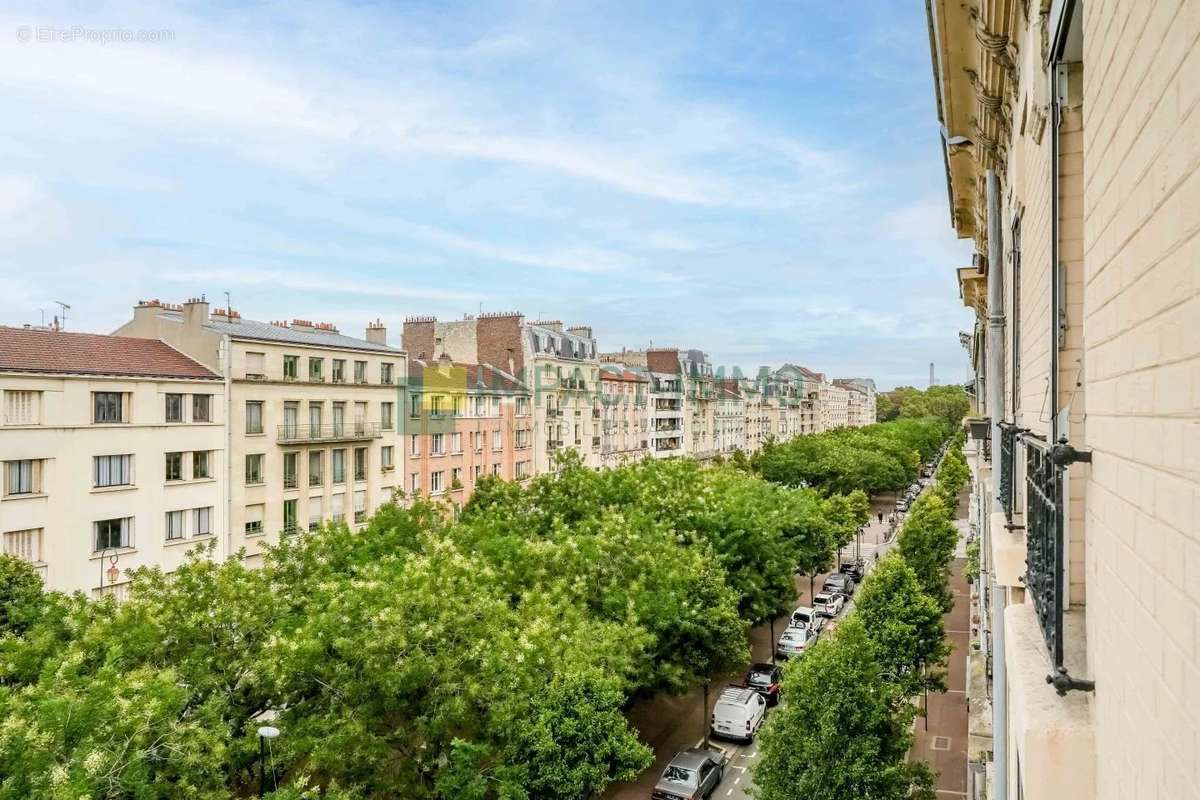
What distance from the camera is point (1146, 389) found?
279 cm

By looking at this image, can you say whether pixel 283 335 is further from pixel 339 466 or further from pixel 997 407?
pixel 997 407

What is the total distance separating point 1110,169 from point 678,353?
77702 mm

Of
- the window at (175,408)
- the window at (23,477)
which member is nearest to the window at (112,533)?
the window at (23,477)

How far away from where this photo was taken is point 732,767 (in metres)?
24.8

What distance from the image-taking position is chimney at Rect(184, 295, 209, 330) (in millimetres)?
34031

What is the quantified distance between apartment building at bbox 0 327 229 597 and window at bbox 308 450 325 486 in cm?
442

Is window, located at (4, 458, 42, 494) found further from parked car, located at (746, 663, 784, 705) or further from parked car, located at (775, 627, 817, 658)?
parked car, located at (775, 627, 817, 658)

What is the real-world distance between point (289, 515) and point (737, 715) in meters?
21.1

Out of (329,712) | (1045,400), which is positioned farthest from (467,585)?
(1045,400)

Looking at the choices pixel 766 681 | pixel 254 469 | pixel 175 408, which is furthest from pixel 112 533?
pixel 766 681

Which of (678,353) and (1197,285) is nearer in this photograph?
(1197,285)

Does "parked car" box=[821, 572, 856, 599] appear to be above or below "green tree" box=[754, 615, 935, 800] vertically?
below

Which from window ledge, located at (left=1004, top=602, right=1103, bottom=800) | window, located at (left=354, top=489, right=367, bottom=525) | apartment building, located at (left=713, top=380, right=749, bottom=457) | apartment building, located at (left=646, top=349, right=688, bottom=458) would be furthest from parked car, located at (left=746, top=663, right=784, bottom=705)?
apartment building, located at (left=713, top=380, right=749, bottom=457)

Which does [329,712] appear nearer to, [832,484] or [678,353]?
[832,484]
